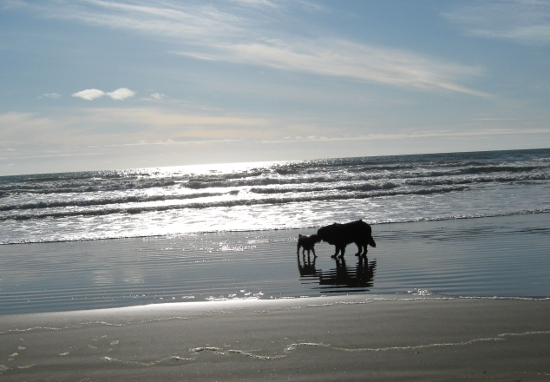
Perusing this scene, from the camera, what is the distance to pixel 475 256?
909 cm

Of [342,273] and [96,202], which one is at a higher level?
[96,202]

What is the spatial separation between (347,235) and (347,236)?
0.07 ft

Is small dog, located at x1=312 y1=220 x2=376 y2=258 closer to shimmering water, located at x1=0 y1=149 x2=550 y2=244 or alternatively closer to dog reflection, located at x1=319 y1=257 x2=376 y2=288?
dog reflection, located at x1=319 y1=257 x2=376 y2=288

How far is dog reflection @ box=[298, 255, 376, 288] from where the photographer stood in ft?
24.7

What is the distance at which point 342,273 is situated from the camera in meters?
8.48

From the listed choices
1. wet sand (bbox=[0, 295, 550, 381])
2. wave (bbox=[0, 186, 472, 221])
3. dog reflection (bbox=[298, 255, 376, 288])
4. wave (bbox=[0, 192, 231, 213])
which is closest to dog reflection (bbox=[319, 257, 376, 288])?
dog reflection (bbox=[298, 255, 376, 288])

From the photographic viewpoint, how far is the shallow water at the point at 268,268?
6.99 meters

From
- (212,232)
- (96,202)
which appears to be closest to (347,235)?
(212,232)

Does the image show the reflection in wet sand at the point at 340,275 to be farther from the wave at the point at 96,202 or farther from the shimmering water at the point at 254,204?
the wave at the point at 96,202

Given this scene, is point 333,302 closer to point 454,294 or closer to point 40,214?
point 454,294

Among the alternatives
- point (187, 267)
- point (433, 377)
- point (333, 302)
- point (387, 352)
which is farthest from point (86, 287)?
point (433, 377)

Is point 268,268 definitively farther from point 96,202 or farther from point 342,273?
point 96,202

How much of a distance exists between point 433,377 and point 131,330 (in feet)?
10.4

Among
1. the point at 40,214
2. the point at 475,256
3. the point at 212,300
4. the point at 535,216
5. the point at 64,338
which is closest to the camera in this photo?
the point at 64,338
